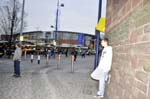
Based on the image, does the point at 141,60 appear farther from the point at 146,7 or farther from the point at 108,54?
the point at 108,54

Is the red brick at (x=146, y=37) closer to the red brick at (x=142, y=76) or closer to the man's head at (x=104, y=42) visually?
the red brick at (x=142, y=76)

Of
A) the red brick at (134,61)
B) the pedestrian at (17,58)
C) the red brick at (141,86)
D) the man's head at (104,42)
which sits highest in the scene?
the man's head at (104,42)

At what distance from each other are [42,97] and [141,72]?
5631 millimetres

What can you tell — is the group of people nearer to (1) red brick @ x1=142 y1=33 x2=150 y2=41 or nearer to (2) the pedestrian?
(1) red brick @ x1=142 y1=33 x2=150 y2=41

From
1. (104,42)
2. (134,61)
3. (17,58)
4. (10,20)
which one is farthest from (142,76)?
(10,20)

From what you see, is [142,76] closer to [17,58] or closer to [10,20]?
[17,58]

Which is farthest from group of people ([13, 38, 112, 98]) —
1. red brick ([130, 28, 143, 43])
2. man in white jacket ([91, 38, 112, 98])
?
red brick ([130, 28, 143, 43])

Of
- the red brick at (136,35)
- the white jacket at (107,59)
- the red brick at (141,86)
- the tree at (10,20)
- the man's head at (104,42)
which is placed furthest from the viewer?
the tree at (10,20)

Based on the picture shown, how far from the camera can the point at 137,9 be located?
5.57 metres

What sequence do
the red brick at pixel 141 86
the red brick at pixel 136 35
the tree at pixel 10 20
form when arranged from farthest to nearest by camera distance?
the tree at pixel 10 20
the red brick at pixel 136 35
the red brick at pixel 141 86

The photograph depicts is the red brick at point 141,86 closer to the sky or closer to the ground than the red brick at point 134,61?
closer to the ground

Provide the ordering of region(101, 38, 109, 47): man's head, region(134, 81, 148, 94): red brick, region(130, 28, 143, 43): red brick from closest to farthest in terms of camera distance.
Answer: region(134, 81, 148, 94): red brick, region(130, 28, 143, 43): red brick, region(101, 38, 109, 47): man's head

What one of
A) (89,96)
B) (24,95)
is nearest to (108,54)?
(89,96)

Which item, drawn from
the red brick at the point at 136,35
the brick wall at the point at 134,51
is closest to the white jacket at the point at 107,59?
the brick wall at the point at 134,51
